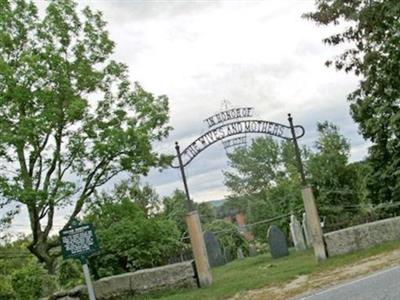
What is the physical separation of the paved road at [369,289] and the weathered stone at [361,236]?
412 centimetres

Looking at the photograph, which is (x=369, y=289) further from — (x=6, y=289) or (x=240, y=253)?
(x=240, y=253)

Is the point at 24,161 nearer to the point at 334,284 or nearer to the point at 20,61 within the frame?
the point at 20,61

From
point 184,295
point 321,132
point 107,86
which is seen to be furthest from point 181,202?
point 184,295

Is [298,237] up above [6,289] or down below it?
below

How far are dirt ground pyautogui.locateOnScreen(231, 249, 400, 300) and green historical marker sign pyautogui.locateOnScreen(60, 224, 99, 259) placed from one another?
377 centimetres

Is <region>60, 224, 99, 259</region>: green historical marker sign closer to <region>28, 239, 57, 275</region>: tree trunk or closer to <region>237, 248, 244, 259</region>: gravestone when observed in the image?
<region>28, 239, 57, 275</region>: tree trunk

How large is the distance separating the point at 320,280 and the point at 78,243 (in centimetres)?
581

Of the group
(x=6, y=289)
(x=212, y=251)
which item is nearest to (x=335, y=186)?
(x=212, y=251)

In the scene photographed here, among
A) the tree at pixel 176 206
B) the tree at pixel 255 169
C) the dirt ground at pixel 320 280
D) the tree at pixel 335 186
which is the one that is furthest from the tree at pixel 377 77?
the tree at pixel 255 169

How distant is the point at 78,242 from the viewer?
14.1 metres

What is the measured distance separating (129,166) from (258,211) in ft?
73.7

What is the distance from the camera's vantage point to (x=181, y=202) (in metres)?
42.8

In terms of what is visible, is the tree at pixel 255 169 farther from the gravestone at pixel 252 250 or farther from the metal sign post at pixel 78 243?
the metal sign post at pixel 78 243

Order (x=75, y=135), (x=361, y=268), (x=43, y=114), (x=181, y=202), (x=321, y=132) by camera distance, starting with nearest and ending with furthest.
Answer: (x=361, y=268) → (x=43, y=114) → (x=75, y=135) → (x=181, y=202) → (x=321, y=132)
